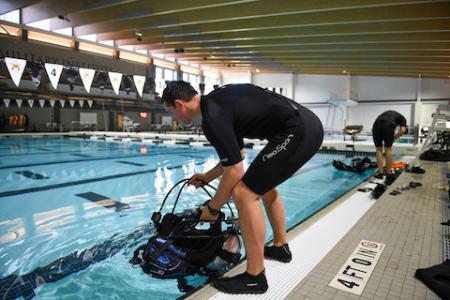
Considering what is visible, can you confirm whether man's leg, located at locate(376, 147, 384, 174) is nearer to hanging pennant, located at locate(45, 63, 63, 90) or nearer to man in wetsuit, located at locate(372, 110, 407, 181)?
man in wetsuit, located at locate(372, 110, 407, 181)

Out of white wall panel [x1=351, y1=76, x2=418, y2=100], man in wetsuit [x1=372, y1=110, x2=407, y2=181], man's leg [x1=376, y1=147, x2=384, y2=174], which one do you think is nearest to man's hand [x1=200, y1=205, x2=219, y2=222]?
man in wetsuit [x1=372, y1=110, x2=407, y2=181]

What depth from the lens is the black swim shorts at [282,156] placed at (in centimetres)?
150

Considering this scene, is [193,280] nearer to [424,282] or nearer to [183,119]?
[183,119]

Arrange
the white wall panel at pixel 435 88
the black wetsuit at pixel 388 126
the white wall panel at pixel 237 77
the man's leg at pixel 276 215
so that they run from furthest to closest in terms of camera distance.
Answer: the white wall panel at pixel 237 77 < the white wall panel at pixel 435 88 < the black wetsuit at pixel 388 126 < the man's leg at pixel 276 215

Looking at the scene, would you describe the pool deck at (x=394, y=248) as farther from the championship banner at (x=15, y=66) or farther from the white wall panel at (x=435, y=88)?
the white wall panel at (x=435, y=88)

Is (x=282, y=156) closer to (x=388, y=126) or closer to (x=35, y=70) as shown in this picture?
(x=388, y=126)

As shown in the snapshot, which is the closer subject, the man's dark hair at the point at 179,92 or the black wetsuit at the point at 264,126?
the black wetsuit at the point at 264,126

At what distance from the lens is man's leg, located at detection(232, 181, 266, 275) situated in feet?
4.88

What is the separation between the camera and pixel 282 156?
1533mm

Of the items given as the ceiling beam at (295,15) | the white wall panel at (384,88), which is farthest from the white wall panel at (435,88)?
the ceiling beam at (295,15)

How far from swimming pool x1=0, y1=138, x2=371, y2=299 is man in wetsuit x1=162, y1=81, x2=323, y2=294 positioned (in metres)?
0.62

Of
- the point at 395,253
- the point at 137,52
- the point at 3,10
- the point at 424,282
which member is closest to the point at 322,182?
the point at 395,253

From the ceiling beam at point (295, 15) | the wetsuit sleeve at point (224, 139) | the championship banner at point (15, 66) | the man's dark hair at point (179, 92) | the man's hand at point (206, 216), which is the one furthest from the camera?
the championship banner at point (15, 66)

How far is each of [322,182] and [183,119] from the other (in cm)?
424
